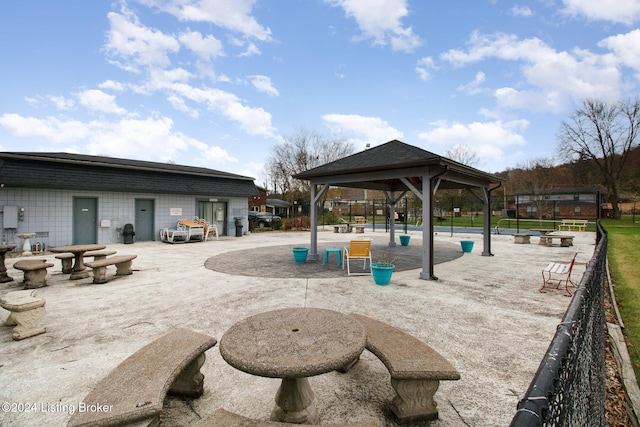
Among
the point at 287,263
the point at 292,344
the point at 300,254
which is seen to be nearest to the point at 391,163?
the point at 300,254

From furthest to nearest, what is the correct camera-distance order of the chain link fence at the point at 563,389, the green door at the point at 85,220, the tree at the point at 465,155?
the tree at the point at 465,155 → the green door at the point at 85,220 → the chain link fence at the point at 563,389

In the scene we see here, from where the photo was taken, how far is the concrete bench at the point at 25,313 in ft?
11.9

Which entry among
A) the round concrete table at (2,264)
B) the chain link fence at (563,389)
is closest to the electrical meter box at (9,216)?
the round concrete table at (2,264)

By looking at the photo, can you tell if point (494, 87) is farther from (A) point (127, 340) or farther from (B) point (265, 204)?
(B) point (265, 204)

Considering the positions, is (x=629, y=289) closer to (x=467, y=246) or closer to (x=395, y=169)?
(x=467, y=246)

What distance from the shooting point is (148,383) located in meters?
1.97

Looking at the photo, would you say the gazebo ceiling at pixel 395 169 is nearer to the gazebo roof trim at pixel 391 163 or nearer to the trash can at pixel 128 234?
the gazebo roof trim at pixel 391 163

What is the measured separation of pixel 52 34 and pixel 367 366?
13.0 m

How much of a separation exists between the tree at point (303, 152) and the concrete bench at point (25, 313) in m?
26.8

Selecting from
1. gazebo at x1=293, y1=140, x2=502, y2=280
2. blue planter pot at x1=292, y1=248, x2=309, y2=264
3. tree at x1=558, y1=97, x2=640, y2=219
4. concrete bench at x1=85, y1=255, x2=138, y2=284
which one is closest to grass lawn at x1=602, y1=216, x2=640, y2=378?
gazebo at x1=293, y1=140, x2=502, y2=280

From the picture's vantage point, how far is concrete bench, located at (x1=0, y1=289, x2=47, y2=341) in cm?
362

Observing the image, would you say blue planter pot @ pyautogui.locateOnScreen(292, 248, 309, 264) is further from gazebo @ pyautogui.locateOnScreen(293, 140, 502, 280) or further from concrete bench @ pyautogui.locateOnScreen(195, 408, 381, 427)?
concrete bench @ pyautogui.locateOnScreen(195, 408, 381, 427)

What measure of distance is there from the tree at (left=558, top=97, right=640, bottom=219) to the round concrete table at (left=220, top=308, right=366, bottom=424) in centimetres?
4051

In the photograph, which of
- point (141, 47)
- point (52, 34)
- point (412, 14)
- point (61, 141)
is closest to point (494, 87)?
point (412, 14)
